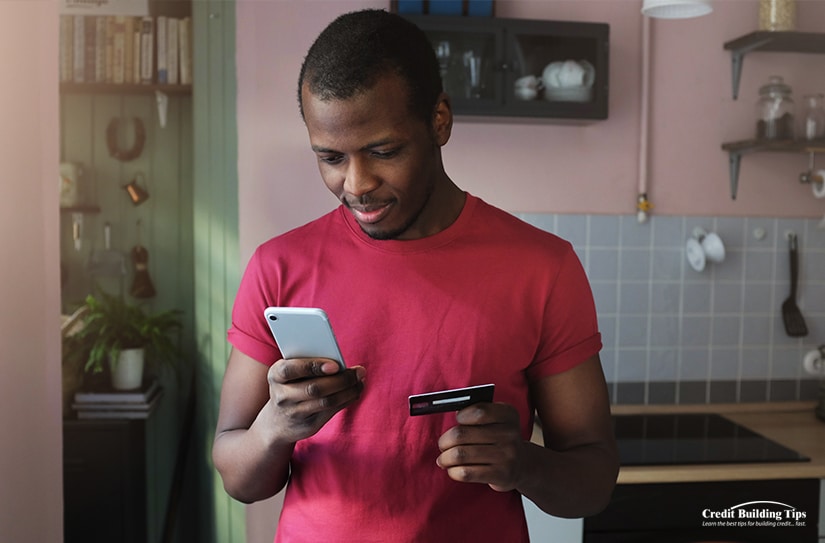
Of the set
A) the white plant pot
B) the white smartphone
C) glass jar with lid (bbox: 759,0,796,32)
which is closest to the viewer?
the white smartphone

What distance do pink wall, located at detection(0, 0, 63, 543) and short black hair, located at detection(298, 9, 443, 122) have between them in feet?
1.94

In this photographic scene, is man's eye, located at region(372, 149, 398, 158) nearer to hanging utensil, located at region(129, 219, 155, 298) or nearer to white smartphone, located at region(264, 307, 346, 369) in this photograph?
white smartphone, located at region(264, 307, 346, 369)

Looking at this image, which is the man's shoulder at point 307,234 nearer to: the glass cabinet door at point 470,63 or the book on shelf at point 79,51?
the glass cabinet door at point 470,63

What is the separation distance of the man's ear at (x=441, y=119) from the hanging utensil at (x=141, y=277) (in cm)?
259

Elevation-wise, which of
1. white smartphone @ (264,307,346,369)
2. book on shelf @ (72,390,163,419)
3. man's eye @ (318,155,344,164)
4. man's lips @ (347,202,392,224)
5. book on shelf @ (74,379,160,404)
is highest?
man's eye @ (318,155,344,164)

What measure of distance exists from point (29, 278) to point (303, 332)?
0.73 metres

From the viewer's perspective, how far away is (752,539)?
196 centimetres

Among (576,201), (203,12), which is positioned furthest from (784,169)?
(203,12)

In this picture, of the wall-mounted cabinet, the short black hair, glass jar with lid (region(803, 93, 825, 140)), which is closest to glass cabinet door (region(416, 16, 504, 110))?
the wall-mounted cabinet

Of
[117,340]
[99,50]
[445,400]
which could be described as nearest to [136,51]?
[99,50]

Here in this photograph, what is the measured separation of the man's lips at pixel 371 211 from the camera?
1025 millimetres

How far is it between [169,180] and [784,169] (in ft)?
8.03

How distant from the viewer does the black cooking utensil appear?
8.37ft

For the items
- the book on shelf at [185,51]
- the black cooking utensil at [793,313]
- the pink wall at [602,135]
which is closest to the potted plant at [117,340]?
the pink wall at [602,135]
